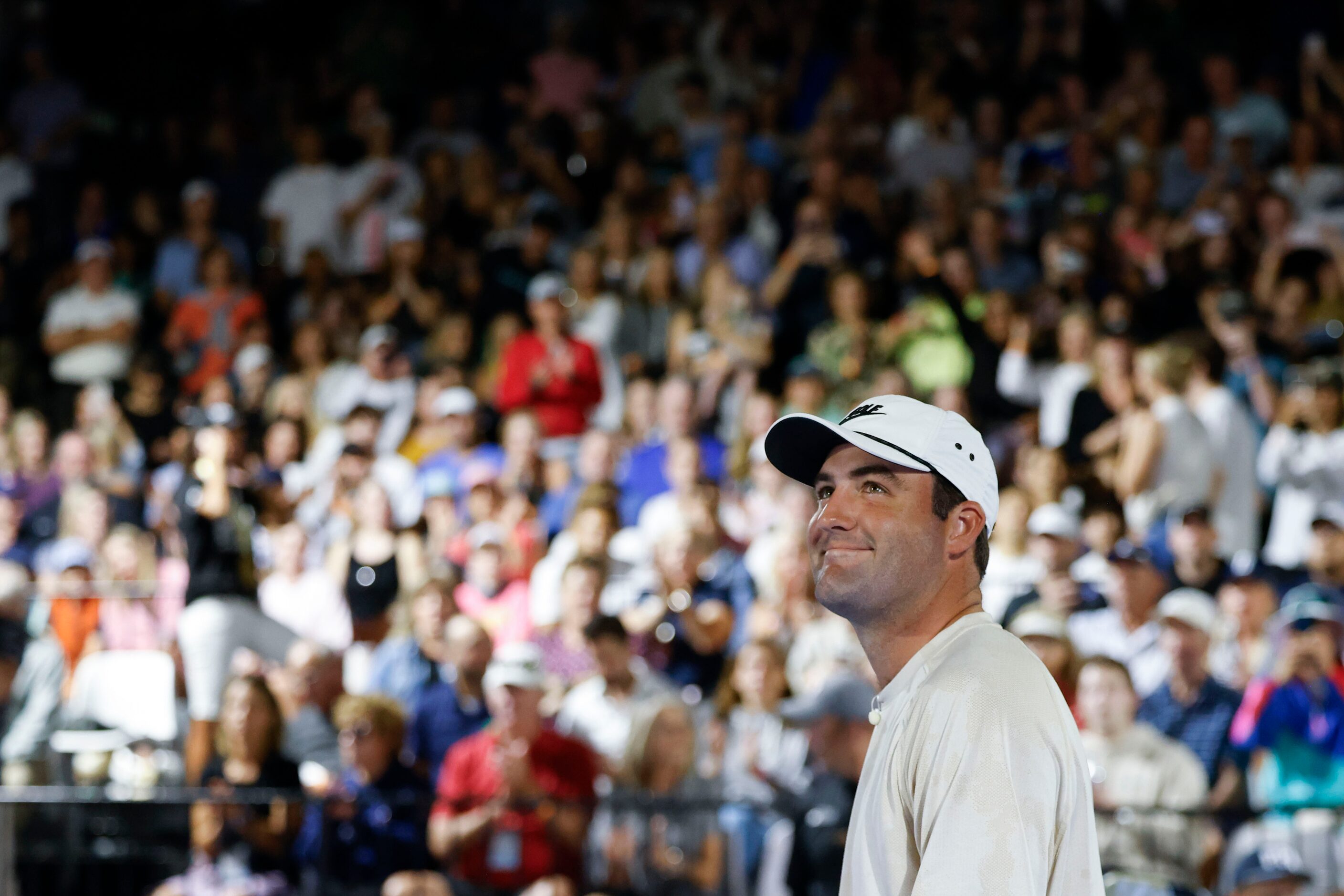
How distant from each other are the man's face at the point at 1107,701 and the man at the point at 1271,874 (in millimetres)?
815

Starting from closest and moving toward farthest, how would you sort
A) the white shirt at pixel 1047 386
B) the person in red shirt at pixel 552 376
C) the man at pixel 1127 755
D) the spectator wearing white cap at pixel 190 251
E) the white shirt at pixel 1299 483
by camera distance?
the man at pixel 1127 755
the white shirt at pixel 1299 483
the white shirt at pixel 1047 386
the person in red shirt at pixel 552 376
the spectator wearing white cap at pixel 190 251

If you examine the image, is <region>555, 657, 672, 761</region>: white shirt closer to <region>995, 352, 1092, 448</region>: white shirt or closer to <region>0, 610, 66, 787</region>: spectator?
<region>0, 610, 66, 787</region>: spectator

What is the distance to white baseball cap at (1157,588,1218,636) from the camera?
24.7 ft

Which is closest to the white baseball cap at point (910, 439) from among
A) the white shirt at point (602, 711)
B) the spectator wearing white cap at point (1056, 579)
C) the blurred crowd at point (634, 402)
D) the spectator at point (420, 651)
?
the blurred crowd at point (634, 402)

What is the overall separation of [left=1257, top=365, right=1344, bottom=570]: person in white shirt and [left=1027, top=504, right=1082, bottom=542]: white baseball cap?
4.13ft

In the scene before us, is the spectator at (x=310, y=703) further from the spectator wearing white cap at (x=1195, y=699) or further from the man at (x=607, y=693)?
the spectator wearing white cap at (x=1195, y=699)

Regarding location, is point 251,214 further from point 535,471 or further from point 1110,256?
point 1110,256

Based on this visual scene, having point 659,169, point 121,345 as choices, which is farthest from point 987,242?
point 121,345

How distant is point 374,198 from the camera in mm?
12953

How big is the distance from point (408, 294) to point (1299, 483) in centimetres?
589

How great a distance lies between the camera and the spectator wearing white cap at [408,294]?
1178 cm

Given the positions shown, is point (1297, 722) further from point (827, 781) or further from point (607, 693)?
point (607, 693)

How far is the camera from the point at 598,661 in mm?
7988

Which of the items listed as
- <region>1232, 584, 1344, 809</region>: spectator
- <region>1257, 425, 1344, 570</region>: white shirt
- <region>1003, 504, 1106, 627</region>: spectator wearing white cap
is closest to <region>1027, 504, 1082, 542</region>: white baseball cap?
<region>1003, 504, 1106, 627</region>: spectator wearing white cap
